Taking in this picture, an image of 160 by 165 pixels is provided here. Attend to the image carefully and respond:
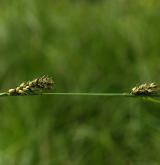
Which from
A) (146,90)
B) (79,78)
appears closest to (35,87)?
(146,90)

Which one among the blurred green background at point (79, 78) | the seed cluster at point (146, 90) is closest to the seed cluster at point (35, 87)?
the seed cluster at point (146, 90)

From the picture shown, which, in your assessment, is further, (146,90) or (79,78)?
(79,78)

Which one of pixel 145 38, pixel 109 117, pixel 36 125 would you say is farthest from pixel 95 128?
pixel 145 38

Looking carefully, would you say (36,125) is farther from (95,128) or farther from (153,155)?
(153,155)

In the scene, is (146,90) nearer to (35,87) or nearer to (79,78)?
(35,87)

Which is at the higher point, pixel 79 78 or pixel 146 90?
pixel 79 78

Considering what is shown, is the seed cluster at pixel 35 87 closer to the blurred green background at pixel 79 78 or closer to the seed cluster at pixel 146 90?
A: the seed cluster at pixel 146 90

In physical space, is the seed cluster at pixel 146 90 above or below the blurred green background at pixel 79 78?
below

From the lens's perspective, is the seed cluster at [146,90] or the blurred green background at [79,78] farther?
the blurred green background at [79,78]

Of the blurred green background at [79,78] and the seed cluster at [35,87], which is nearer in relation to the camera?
the seed cluster at [35,87]
